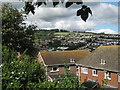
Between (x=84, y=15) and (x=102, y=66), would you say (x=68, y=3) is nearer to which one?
(x=84, y=15)

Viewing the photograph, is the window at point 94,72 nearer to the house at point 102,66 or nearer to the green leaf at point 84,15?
the house at point 102,66

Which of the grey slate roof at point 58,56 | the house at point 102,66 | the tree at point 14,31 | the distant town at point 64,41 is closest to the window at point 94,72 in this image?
the house at point 102,66

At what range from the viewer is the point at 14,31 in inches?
414

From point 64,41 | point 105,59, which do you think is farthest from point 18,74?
point 64,41

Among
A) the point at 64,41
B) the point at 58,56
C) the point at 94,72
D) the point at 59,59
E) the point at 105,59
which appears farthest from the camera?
the point at 64,41

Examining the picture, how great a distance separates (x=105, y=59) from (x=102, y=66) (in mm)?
1277

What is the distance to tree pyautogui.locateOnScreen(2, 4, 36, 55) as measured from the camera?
10388mm

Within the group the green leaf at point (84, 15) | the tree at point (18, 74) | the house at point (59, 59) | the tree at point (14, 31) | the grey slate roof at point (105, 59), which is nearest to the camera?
the green leaf at point (84, 15)

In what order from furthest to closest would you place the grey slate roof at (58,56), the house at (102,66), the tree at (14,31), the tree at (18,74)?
the grey slate roof at (58,56) < the house at (102,66) < the tree at (14,31) < the tree at (18,74)

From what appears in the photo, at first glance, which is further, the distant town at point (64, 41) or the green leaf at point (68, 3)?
the distant town at point (64, 41)

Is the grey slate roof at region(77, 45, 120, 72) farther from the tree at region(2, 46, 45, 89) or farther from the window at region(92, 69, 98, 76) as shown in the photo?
the tree at region(2, 46, 45, 89)

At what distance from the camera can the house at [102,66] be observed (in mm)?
13027

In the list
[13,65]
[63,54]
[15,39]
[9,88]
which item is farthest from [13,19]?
[63,54]

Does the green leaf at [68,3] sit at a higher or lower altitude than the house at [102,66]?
higher
